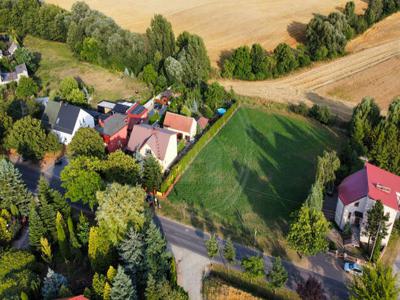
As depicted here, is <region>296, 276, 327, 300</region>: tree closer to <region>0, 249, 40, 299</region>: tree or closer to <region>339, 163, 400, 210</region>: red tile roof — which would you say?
<region>339, 163, 400, 210</region>: red tile roof

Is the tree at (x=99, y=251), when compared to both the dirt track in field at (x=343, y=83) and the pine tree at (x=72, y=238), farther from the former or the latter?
the dirt track in field at (x=343, y=83)

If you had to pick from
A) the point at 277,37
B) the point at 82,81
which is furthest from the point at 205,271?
the point at 277,37

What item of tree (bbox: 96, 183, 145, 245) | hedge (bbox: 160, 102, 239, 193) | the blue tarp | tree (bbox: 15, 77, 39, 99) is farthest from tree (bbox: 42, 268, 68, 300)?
tree (bbox: 15, 77, 39, 99)

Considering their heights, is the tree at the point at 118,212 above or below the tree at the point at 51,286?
above

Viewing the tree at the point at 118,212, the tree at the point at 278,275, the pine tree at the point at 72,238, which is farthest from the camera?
the pine tree at the point at 72,238

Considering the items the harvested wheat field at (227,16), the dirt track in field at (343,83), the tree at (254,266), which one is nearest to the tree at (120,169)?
the tree at (254,266)

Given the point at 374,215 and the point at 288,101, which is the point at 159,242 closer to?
the point at 374,215
